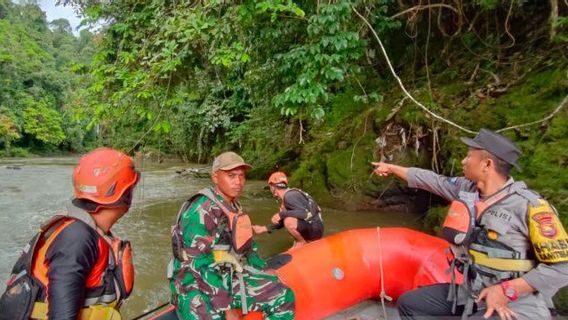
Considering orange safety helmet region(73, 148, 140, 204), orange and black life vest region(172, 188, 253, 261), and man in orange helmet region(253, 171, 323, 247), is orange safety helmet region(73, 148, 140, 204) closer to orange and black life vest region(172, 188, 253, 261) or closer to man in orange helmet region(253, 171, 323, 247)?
orange and black life vest region(172, 188, 253, 261)

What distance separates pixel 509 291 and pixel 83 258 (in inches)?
75.4

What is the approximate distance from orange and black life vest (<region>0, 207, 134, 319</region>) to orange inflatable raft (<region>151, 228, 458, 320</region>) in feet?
5.04

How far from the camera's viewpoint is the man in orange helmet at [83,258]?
147 cm

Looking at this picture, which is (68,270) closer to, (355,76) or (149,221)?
(355,76)

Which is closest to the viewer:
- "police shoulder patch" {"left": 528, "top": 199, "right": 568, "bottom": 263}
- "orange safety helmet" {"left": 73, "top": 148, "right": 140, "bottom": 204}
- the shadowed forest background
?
"orange safety helmet" {"left": 73, "top": 148, "right": 140, "bottom": 204}

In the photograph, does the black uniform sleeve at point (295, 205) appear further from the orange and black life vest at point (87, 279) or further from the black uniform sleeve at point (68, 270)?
the black uniform sleeve at point (68, 270)

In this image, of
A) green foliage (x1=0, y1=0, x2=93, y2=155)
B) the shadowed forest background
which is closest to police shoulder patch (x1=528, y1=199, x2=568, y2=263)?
the shadowed forest background

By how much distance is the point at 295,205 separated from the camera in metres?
4.63

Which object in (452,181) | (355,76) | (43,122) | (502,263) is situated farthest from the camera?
(43,122)

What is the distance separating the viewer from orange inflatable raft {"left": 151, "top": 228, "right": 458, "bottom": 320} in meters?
3.12

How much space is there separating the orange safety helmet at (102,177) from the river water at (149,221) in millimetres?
2708

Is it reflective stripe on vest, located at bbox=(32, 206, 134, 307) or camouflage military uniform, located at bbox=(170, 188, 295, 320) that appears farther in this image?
camouflage military uniform, located at bbox=(170, 188, 295, 320)

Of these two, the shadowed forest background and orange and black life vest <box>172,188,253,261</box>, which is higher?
the shadowed forest background

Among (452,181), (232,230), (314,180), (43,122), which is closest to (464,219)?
(452,181)
